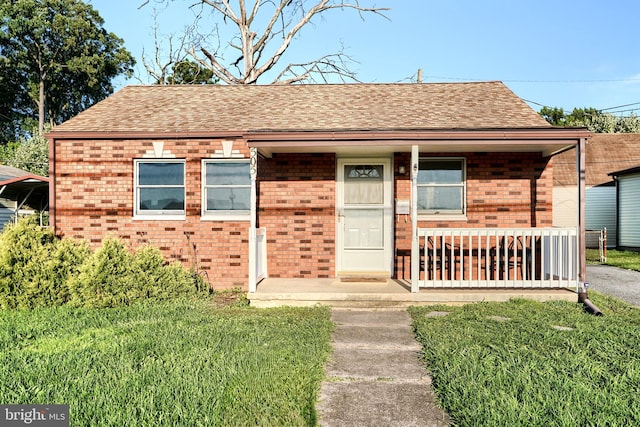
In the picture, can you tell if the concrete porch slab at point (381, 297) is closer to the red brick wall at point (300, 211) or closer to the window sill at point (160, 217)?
the red brick wall at point (300, 211)

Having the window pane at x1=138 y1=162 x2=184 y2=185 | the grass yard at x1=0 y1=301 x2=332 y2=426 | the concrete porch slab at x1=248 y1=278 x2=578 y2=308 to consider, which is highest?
the window pane at x1=138 y1=162 x2=184 y2=185

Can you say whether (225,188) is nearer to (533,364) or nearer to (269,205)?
(269,205)

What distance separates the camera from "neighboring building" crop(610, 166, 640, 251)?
17.3 metres

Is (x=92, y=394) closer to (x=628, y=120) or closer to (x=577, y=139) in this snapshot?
(x=577, y=139)

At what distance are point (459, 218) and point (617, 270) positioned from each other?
6.23 meters

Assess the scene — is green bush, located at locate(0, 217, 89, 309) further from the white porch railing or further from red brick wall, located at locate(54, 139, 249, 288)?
the white porch railing

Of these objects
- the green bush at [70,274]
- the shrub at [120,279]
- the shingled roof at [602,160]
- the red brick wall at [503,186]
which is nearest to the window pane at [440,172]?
the red brick wall at [503,186]

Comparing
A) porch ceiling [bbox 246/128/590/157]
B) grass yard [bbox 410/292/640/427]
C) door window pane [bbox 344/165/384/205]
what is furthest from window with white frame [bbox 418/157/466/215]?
grass yard [bbox 410/292/640/427]

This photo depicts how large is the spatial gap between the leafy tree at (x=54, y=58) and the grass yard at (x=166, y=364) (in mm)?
33173

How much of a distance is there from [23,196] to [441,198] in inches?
606

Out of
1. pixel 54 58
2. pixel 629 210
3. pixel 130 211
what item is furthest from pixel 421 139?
pixel 54 58

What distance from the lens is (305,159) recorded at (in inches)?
354

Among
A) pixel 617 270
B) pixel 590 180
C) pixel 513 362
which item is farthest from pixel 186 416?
pixel 590 180

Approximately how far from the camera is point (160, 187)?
8.97 m
